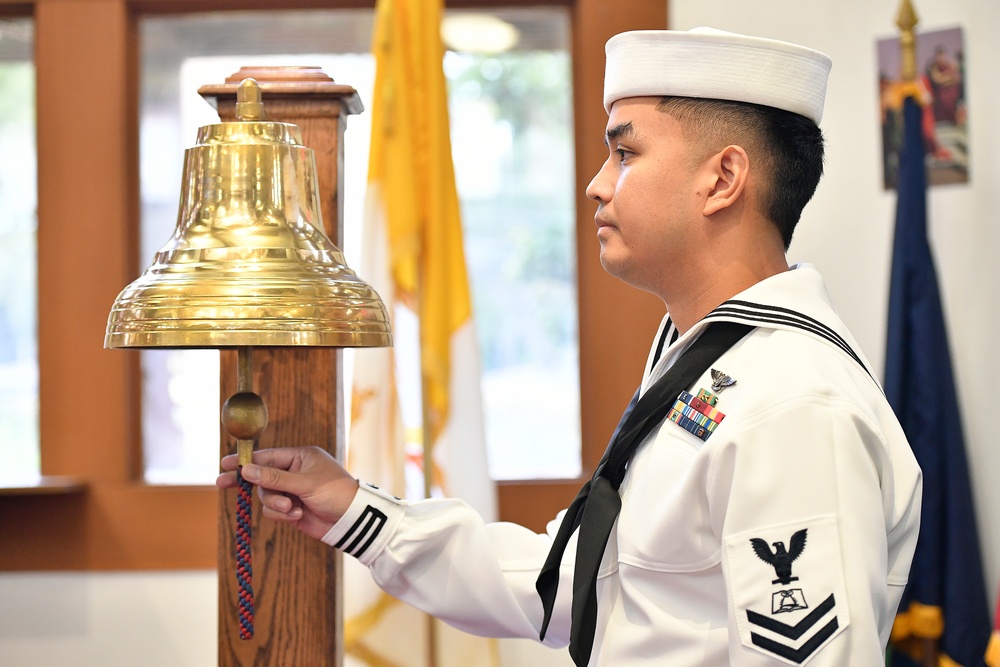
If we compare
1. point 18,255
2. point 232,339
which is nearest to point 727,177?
point 232,339

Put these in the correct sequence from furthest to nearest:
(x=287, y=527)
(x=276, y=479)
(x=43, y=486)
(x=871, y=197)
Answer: (x=871, y=197) < (x=43, y=486) < (x=287, y=527) < (x=276, y=479)

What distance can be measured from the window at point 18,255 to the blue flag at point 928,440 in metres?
2.03

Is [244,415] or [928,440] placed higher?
[244,415]

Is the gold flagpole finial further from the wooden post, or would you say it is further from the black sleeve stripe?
the black sleeve stripe

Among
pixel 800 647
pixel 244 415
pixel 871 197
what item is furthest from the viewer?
pixel 871 197

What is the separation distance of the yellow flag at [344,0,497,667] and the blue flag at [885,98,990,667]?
2.93ft

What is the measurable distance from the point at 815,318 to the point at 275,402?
774mm

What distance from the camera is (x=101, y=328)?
7.34 ft

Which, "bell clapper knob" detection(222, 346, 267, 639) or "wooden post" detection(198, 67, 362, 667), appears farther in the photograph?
"wooden post" detection(198, 67, 362, 667)

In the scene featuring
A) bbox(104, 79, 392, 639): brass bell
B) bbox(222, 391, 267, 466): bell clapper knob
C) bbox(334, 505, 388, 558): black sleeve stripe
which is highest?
bbox(104, 79, 392, 639): brass bell

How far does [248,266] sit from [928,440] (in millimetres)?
1516

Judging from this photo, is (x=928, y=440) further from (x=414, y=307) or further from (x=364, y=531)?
(x=364, y=531)

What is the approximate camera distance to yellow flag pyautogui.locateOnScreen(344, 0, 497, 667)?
1.97 m

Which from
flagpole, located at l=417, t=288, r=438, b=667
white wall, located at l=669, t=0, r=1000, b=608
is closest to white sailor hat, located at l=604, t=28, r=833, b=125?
flagpole, located at l=417, t=288, r=438, b=667
